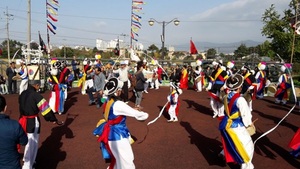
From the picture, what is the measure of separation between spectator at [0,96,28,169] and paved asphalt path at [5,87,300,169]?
2.51 metres

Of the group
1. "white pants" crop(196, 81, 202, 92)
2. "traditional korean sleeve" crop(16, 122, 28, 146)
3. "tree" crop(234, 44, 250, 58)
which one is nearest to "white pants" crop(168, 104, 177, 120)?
"traditional korean sleeve" crop(16, 122, 28, 146)

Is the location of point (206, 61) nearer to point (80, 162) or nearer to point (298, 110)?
point (298, 110)

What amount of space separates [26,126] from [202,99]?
413 inches

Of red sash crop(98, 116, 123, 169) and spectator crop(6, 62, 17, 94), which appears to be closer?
red sash crop(98, 116, 123, 169)

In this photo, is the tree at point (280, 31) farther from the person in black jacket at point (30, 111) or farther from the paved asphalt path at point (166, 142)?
the person in black jacket at point (30, 111)

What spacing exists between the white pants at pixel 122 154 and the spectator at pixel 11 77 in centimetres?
1223

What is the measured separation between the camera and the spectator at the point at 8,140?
10.3 ft

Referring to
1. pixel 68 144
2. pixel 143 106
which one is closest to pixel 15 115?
pixel 68 144

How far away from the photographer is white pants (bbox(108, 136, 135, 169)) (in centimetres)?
429

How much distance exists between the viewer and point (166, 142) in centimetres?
723

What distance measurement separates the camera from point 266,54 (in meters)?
27.9

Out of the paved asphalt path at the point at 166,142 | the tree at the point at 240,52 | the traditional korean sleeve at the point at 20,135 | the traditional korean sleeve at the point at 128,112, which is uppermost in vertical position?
the tree at the point at 240,52

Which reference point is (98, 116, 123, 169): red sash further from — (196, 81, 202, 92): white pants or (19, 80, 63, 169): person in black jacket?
(196, 81, 202, 92): white pants

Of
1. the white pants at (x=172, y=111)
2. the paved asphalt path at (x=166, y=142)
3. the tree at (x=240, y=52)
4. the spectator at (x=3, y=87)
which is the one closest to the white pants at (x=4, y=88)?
the spectator at (x=3, y=87)
